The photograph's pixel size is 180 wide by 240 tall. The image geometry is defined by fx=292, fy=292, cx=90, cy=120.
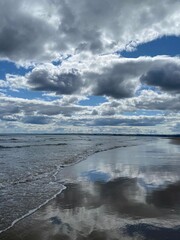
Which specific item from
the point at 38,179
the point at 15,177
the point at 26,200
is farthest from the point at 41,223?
the point at 15,177

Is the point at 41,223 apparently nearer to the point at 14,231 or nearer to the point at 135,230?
the point at 14,231

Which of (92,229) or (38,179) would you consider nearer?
(92,229)

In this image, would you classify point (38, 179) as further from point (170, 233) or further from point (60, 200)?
point (170, 233)

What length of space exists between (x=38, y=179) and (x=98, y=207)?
777 centimetres

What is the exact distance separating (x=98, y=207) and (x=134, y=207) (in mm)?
1370

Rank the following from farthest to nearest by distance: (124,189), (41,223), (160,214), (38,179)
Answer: (38,179) → (124,189) → (160,214) → (41,223)

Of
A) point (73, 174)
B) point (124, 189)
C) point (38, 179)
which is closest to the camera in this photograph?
point (124, 189)

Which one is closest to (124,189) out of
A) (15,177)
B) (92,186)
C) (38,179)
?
(92,186)

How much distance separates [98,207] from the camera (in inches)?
441

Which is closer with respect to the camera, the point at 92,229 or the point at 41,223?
the point at 92,229

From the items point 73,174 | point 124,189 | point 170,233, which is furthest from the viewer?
point 73,174

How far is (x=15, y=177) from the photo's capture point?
18922mm

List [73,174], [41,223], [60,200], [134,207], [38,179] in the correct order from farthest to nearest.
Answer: [73,174] < [38,179] < [60,200] < [134,207] < [41,223]

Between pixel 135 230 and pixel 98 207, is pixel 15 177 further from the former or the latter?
pixel 135 230
